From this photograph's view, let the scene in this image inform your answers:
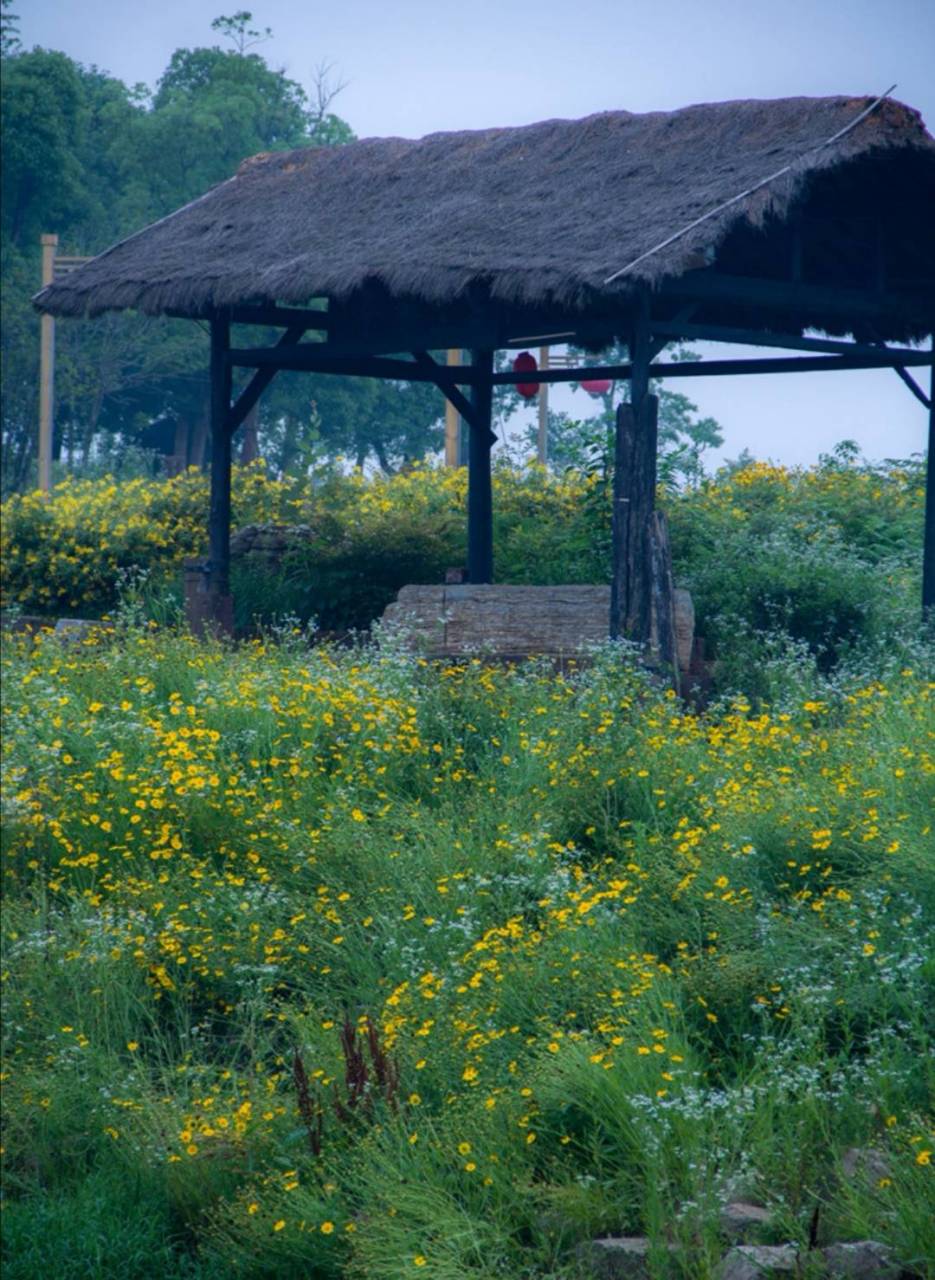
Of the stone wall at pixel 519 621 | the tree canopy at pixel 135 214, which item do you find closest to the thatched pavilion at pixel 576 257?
the stone wall at pixel 519 621

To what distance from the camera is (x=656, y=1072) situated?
5020 mm

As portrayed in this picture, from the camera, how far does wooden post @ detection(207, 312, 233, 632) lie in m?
12.7

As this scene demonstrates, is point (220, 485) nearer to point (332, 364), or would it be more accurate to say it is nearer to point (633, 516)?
point (332, 364)

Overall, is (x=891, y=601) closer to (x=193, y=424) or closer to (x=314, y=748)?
(x=314, y=748)

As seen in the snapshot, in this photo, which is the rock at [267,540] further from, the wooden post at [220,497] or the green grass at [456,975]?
the green grass at [456,975]

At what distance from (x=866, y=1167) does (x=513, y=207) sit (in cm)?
787

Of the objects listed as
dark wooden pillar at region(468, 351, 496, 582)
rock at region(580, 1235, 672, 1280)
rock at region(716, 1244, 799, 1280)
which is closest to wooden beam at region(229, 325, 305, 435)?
dark wooden pillar at region(468, 351, 496, 582)

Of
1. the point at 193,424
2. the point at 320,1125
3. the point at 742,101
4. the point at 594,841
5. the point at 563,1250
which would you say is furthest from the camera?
the point at 193,424

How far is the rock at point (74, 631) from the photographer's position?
11262 millimetres

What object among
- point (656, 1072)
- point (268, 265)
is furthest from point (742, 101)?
point (656, 1072)

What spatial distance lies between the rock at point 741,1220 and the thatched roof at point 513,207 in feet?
18.9

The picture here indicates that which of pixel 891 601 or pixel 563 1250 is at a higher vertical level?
pixel 891 601

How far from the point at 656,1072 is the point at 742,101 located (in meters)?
8.09

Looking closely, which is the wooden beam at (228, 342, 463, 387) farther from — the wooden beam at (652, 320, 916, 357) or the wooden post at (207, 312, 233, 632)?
the wooden beam at (652, 320, 916, 357)
